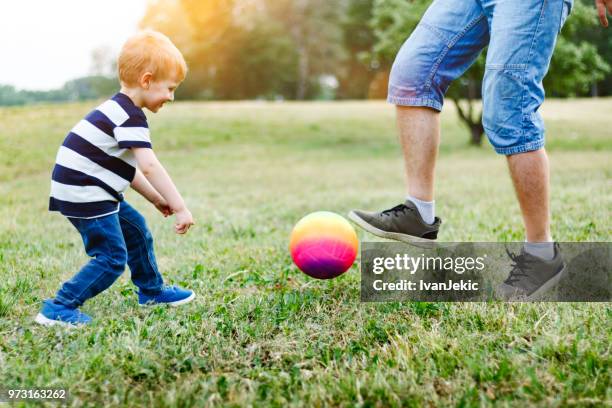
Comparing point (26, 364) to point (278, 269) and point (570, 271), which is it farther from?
point (570, 271)

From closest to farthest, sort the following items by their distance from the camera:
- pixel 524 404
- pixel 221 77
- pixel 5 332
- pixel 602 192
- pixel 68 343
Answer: pixel 524 404
pixel 68 343
pixel 5 332
pixel 602 192
pixel 221 77

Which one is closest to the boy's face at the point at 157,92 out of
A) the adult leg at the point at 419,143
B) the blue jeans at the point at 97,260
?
the blue jeans at the point at 97,260

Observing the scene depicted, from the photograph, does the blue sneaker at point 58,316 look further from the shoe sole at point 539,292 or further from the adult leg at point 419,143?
the shoe sole at point 539,292

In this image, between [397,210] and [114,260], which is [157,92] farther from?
[397,210]

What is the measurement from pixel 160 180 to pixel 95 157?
0.34 m

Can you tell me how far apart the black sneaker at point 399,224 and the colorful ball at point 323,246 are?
11 centimetres

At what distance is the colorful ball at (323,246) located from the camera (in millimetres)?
3064

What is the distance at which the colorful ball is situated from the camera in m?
3.06

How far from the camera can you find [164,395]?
197 cm

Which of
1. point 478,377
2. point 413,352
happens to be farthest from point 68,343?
point 478,377

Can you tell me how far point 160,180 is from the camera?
2.83 meters

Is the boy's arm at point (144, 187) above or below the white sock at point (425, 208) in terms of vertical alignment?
above

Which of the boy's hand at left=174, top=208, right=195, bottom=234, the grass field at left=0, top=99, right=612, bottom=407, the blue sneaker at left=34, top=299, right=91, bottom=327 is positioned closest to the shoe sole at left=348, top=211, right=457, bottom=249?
the grass field at left=0, top=99, right=612, bottom=407

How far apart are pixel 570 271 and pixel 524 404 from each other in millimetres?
1426
